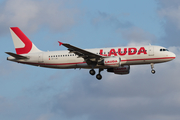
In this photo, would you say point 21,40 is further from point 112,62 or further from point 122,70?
point 122,70

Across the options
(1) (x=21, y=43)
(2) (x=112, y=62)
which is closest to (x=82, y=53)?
(2) (x=112, y=62)

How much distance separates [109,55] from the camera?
198 ft

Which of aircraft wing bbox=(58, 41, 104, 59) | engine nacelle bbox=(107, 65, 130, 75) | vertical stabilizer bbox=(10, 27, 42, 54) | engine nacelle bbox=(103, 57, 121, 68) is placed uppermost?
vertical stabilizer bbox=(10, 27, 42, 54)

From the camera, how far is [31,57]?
64375 mm

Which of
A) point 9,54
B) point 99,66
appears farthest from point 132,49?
point 9,54

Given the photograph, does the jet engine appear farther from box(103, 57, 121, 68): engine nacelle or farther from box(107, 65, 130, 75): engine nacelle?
box(107, 65, 130, 75): engine nacelle

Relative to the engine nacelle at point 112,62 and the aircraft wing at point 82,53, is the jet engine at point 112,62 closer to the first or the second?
the engine nacelle at point 112,62

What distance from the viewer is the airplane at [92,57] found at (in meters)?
59.1

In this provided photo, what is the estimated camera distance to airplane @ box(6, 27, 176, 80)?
5909cm

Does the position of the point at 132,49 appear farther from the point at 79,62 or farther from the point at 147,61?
the point at 79,62

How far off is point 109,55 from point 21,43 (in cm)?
1801

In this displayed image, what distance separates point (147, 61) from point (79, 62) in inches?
465

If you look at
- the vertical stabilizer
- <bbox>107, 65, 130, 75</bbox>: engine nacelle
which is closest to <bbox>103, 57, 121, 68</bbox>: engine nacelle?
<bbox>107, 65, 130, 75</bbox>: engine nacelle

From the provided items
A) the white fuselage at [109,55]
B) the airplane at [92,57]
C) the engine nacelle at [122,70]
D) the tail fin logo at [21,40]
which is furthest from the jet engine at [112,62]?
the tail fin logo at [21,40]
